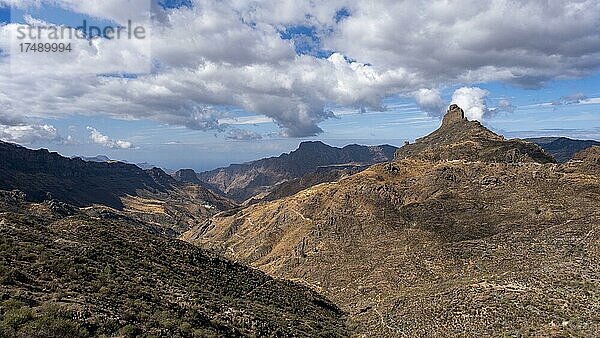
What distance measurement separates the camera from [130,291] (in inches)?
1292

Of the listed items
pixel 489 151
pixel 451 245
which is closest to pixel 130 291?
pixel 451 245

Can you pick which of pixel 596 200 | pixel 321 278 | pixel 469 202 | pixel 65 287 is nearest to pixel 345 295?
pixel 321 278

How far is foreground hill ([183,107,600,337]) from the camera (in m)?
40.2

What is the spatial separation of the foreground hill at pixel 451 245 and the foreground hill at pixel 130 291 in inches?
439

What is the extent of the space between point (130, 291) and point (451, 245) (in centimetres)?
4902

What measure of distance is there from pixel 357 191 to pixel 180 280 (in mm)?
61793

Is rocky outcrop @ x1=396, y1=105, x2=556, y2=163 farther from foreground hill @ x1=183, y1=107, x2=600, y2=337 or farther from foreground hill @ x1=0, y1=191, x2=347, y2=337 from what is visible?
foreground hill @ x1=0, y1=191, x2=347, y2=337

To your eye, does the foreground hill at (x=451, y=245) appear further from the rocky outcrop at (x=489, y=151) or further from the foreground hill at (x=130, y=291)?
the foreground hill at (x=130, y=291)

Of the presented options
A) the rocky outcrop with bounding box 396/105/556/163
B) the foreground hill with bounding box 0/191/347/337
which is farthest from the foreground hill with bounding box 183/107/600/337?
the foreground hill with bounding box 0/191/347/337

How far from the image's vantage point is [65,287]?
96.0 ft

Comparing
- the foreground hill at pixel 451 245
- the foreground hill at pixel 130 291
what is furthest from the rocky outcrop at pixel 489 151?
the foreground hill at pixel 130 291

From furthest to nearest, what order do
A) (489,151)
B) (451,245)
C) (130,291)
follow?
(489,151), (451,245), (130,291)

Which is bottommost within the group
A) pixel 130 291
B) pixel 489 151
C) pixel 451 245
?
pixel 451 245

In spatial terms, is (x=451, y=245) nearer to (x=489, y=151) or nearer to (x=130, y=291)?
(x=130, y=291)
